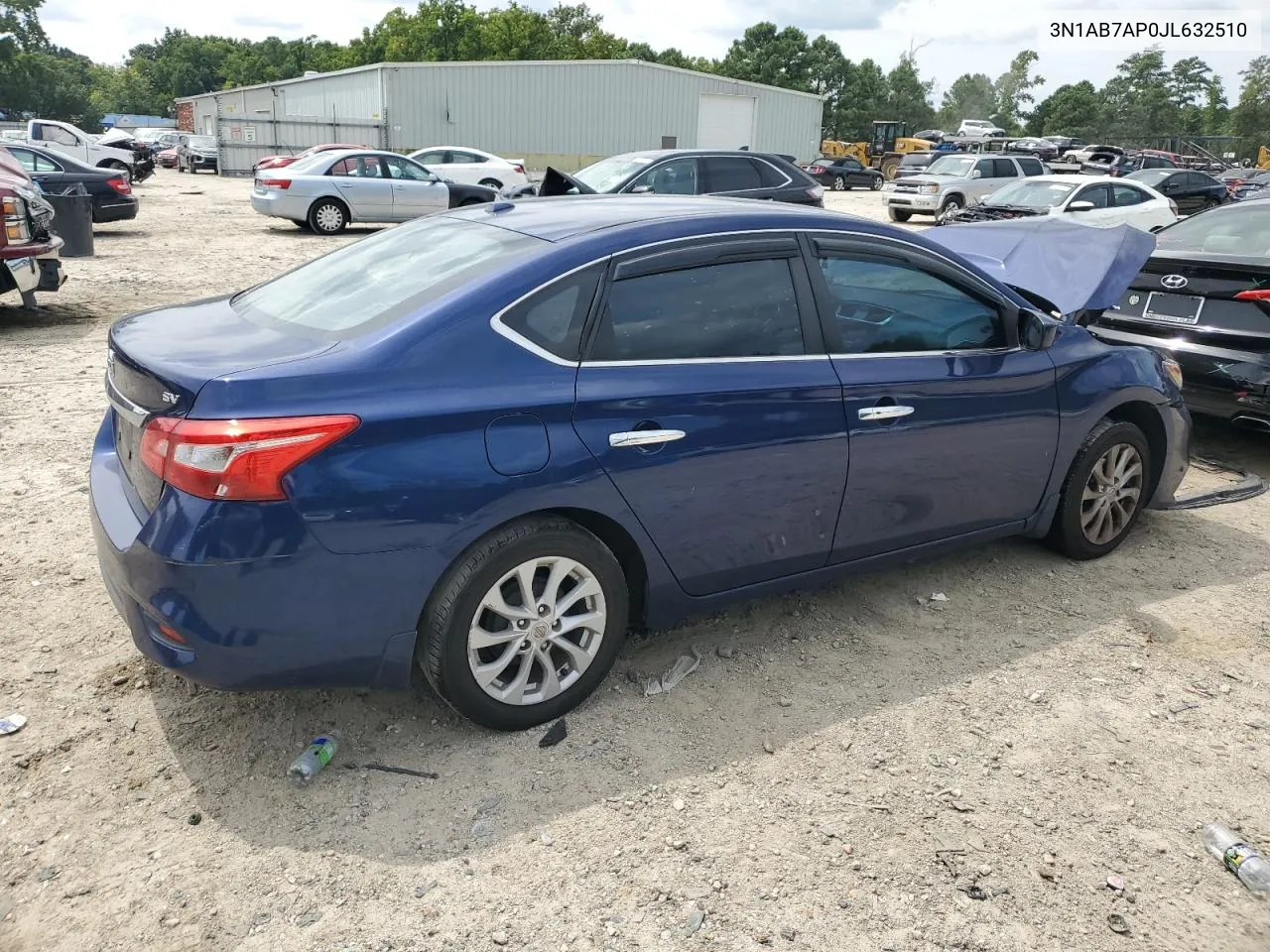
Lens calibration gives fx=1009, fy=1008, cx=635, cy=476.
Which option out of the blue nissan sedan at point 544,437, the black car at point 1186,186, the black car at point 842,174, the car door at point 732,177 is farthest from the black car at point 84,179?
the black car at point 842,174

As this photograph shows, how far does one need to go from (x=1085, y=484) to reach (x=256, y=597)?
3604 millimetres

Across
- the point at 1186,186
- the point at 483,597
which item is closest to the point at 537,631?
the point at 483,597

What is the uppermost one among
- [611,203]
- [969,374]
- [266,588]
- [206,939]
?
[611,203]

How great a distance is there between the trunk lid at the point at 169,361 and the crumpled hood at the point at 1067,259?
3.09 m

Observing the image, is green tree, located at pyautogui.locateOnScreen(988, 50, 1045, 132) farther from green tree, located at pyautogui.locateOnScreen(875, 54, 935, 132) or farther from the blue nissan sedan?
the blue nissan sedan

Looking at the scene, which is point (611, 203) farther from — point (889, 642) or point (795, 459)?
point (889, 642)

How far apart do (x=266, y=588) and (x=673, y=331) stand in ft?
4.93

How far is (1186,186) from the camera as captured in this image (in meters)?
Result: 22.9

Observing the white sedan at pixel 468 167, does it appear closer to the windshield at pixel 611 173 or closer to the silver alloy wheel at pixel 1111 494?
A: the windshield at pixel 611 173

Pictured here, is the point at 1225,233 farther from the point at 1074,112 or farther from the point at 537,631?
the point at 1074,112

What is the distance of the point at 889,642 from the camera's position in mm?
3957

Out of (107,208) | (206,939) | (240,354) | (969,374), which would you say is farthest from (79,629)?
(107,208)

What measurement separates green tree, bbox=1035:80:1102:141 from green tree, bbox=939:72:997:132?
50.8 metres

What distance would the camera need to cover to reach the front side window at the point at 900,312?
3.71m
